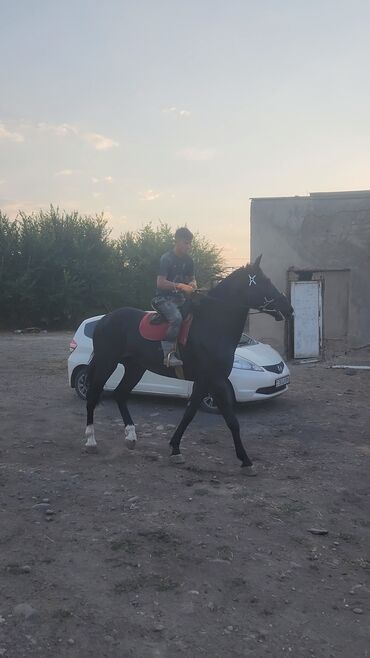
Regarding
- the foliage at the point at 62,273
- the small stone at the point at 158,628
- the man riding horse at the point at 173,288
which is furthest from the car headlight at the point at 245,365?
the foliage at the point at 62,273

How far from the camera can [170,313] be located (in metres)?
6.40

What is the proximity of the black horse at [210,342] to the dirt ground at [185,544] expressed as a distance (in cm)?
54

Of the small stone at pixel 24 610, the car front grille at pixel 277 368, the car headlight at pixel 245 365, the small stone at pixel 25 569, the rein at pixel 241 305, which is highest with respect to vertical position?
the rein at pixel 241 305

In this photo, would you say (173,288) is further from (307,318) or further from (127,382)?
(307,318)

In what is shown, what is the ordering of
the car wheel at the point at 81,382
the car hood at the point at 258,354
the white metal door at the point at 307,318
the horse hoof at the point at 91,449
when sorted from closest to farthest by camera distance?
1. the horse hoof at the point at 91,449
2. the car hood at the point at 258,354
3. the car wheel at the point at 81,382
4. the white metal door at the point at 307,318

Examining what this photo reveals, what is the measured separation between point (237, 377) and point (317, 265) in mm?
8821

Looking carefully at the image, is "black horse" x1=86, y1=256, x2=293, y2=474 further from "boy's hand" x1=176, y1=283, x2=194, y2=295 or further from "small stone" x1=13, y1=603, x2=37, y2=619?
"small stone" x1=13, y1=603, x2=37, y2=619

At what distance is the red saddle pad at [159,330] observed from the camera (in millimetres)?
6422

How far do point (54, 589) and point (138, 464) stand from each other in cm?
265

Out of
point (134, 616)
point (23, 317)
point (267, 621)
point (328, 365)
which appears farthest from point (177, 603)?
point (23, 317)

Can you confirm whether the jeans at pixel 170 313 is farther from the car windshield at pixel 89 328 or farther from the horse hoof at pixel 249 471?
the car windshield at pixel 89 328

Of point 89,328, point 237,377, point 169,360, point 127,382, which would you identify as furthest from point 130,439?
point 89,328

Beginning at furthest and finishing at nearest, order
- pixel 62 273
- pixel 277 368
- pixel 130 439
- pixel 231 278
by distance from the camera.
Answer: pixel 62 273, pixel 277 368, pixel 130 439, pixel 231 278

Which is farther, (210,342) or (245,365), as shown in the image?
(245,365)
